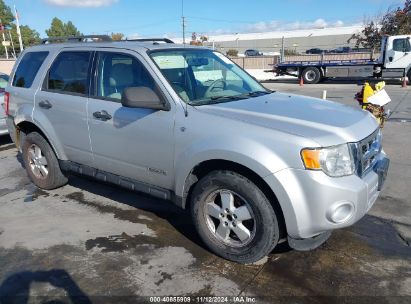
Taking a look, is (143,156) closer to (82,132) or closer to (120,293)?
(82,132)

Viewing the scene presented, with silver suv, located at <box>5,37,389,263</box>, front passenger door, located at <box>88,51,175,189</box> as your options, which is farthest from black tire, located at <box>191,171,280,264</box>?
front passenger door, located at <box>88,51,175,189</box>

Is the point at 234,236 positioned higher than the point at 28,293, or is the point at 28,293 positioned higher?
the point at 234,236

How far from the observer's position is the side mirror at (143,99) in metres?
3.54

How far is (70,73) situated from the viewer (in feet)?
15.4

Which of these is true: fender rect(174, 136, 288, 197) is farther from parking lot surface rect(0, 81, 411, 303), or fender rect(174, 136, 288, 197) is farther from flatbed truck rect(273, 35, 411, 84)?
flatbed truck rect(273, 35, 411, 84)

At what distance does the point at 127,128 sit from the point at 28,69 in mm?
2289

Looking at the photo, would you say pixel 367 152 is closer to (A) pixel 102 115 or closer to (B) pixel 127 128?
(B) pixel 127 128

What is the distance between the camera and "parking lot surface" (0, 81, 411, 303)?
3.11m

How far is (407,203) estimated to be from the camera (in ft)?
15.6

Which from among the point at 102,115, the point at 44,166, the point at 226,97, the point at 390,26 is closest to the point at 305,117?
the point at 226,97

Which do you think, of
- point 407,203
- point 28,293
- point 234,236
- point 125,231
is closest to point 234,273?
point 234,236

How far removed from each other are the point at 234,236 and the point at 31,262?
73.8 inches

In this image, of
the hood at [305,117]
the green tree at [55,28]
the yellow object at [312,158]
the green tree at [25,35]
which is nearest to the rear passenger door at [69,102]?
the hood at [305,117]

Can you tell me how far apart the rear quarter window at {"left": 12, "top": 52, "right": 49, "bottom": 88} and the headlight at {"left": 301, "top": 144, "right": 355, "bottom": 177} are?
3.77 meters
